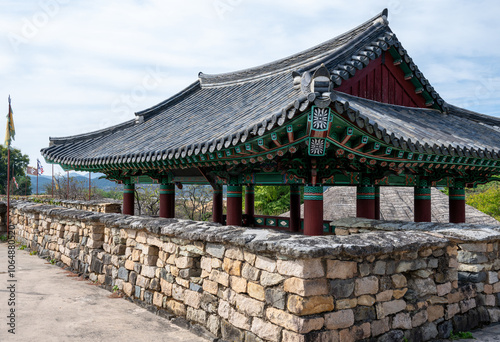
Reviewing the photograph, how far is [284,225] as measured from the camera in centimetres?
1048

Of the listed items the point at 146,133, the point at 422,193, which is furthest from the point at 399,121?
the point at 146,133

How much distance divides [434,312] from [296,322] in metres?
2.08

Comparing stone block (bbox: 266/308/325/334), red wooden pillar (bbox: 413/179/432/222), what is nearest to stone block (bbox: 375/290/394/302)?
stone block (bbox: 266/308/325/334)

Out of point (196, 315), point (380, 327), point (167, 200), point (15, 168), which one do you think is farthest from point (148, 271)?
point (15, 168)

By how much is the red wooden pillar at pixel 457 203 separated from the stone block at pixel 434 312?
559 cm

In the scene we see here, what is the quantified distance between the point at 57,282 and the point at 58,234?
223 centimetres

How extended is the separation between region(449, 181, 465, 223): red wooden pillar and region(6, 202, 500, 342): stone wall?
15.1 ft

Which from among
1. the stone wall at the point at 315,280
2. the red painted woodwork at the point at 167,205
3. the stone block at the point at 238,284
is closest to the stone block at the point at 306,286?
the stone wall at the point at 315,280

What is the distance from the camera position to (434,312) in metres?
4.96

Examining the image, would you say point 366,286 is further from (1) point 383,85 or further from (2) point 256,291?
(1) point 383,85

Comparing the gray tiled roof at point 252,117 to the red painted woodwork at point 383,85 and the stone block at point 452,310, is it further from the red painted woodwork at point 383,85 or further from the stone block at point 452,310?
the stone block at point 452,310

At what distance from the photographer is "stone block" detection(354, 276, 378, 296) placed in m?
4.25

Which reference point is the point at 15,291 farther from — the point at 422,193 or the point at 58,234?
the point at 422,193

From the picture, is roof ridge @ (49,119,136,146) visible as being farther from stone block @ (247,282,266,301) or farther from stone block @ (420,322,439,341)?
stone block @ (420,322,439,341)
